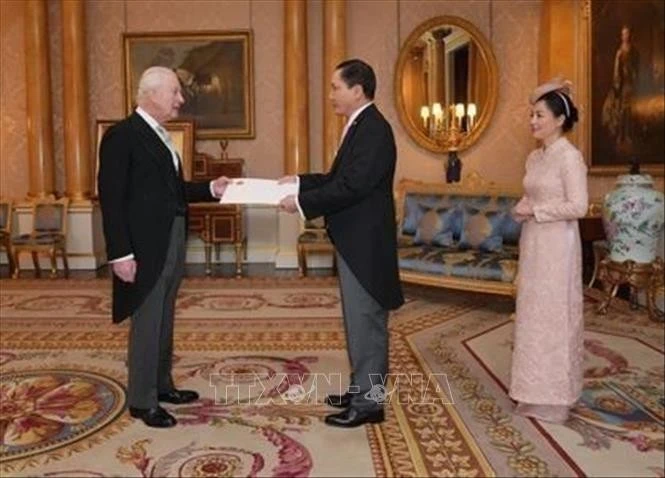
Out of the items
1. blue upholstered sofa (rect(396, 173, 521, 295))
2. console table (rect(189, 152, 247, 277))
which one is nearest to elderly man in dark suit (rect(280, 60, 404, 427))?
blue upholstered sofa (rect(396, 173, 521, 295))

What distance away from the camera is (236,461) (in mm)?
2701

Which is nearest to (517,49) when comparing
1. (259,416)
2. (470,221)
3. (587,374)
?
(470,221)

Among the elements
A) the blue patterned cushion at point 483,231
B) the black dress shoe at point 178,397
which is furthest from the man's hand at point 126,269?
the blue patterned cushion at point 483,231

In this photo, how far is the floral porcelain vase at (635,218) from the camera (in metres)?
5.21

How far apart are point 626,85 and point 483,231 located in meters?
2.00

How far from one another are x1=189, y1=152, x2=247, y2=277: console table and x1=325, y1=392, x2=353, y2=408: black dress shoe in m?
4.71

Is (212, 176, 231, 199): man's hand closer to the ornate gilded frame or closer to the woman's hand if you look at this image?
the woman's hand

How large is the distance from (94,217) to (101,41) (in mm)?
2375

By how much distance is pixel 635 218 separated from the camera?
524 cm

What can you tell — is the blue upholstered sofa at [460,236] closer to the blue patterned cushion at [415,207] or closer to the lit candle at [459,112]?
the blue patterned cushion at [415,207]

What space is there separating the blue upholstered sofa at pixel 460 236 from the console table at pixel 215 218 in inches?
91.5

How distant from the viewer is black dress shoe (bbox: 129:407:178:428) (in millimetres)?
3082

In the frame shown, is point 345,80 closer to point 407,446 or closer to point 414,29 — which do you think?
point 407,446

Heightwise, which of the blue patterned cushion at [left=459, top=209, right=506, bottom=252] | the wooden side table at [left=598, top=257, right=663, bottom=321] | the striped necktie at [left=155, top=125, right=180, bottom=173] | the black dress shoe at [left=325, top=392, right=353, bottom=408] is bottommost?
the black dress shoe at [left=325, top=392, right=353, bottom=408]
